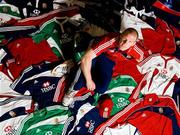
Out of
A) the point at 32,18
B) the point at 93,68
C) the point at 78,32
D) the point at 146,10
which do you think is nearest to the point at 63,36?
the point at 78,32

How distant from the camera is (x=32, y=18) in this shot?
7.55ft

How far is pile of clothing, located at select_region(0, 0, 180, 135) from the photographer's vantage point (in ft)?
5.83

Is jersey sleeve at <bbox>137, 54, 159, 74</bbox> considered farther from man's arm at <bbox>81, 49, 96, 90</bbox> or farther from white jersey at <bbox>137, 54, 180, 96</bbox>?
man's arm at <bbox>81, 49, 96, 90</bbox>

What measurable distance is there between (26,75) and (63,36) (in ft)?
1.25

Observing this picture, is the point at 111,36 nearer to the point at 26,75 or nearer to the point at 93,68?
the point at 93,68

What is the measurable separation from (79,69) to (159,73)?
513 millimetres

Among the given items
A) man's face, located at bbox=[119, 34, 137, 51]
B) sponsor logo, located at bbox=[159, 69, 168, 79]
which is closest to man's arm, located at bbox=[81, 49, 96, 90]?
man's face, located at bbox=[119, 34, 137, 51]

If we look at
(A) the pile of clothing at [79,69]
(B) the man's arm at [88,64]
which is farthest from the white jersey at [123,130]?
(B) the man's arm at [88,64]

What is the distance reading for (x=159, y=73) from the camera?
206cm

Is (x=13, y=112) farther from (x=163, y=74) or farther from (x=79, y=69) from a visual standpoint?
(x=163, y=74)

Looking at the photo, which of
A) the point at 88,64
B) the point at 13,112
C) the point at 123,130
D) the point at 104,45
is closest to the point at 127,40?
the point at 104,45

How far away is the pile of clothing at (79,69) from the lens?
5.83ft

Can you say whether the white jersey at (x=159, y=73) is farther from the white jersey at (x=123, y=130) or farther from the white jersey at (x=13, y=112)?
the white jersey at (x=13, y=112)

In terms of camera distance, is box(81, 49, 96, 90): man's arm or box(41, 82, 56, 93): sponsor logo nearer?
box(81, 49, 96, 90): man's arm
